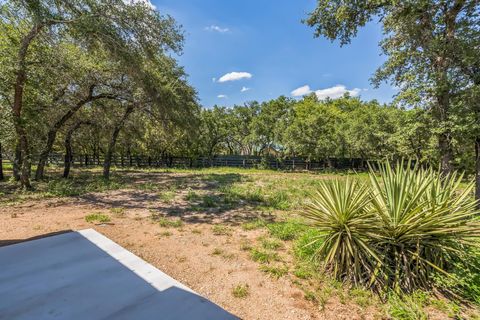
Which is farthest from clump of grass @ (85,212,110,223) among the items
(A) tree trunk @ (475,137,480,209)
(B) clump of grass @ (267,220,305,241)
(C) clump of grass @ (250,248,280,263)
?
(A) tree trunk @ (475,137,480,209)

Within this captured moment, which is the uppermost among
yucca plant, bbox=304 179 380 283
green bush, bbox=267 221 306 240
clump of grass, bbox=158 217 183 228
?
yucca plant, bbox=304 179 380 283

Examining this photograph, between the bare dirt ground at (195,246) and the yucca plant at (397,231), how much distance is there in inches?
20.0

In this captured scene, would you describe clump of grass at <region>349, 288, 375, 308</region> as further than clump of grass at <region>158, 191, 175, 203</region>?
No

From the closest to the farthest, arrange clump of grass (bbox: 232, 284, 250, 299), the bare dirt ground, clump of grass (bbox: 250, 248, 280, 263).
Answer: the bare dirt ground < clump of grass (bbox: 232, 284, 250, 299) < clump of grass (bbox: 250, 248, 280, 263)

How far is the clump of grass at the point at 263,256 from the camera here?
3268 mm

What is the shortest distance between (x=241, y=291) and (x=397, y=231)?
1.87 m

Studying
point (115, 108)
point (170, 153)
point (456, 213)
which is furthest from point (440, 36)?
point (170, 153)

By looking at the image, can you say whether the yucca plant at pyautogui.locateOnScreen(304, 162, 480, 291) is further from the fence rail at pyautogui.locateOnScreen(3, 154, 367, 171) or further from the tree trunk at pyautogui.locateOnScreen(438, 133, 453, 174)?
the fence rail at pyautogui.locateOnScreen(3, 154, 367, 171)

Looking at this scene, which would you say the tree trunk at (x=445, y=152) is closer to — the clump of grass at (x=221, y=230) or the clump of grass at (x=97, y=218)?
the clump of grass at (x=221, y=230)

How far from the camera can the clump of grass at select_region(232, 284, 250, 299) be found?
2.45 m

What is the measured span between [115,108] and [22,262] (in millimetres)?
9457

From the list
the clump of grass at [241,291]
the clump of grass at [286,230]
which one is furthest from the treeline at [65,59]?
the clump of grass at [241,291]

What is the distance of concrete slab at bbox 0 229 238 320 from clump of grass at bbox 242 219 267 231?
86.9 inches

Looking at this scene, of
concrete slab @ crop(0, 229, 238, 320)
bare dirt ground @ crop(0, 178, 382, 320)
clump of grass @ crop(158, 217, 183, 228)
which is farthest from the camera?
clump of grass @ crop(158, 217, 183, 228)
